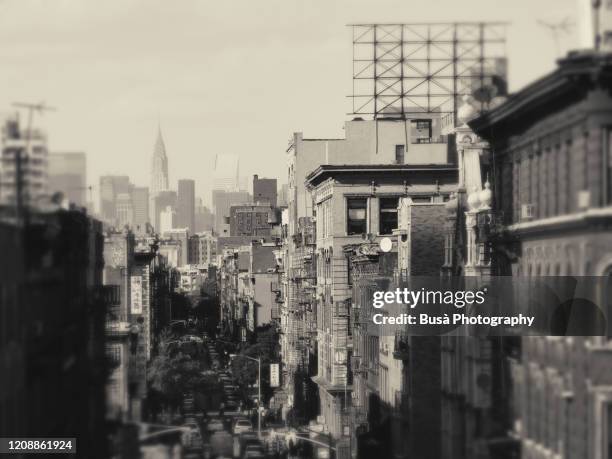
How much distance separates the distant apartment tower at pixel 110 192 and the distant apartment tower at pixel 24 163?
5713 millimetres

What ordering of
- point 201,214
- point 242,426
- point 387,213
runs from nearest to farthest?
point 387,213 < point 201,214 < point 242,426

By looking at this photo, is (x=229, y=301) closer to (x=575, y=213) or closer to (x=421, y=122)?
(x=421, y=122)

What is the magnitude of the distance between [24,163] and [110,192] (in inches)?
321


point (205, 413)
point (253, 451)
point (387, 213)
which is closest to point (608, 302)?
point (253, 451)


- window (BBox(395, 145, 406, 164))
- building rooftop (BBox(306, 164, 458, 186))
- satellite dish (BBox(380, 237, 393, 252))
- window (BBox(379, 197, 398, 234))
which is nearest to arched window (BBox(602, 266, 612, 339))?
satellite dish (BBox(380, 237, 393, 252))

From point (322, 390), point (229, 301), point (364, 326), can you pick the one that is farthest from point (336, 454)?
point (229, 301)

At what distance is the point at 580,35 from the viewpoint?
33.2 metres

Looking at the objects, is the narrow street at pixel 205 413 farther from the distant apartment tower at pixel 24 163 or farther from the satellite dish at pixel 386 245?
the satellite dish at pixel 386 245

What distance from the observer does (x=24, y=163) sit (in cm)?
3244

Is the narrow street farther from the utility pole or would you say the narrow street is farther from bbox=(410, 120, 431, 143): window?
bbox=(410, 120, 431, 143): window

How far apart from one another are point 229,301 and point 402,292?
15014 cm

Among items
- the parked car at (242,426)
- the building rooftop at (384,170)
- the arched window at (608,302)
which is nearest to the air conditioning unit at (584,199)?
the arched window at (608,302)

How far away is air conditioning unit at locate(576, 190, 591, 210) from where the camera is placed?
3269cm

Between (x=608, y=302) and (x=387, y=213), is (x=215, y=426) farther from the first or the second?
(x=608, y=302)
